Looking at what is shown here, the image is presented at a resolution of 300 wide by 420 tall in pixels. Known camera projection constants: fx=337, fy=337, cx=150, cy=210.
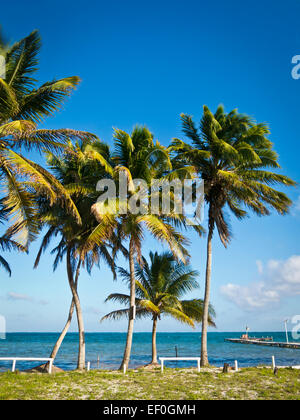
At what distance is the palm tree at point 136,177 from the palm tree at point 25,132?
156 inches

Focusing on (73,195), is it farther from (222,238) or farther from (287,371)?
(287,371)

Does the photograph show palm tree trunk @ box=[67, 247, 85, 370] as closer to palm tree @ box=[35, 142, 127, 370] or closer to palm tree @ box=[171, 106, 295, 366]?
palm tree @ box=[35, 142, 127, 370]

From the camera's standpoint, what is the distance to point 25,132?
31.5 feet

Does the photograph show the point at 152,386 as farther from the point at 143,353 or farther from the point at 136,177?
the point at 143,353

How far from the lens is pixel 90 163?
1593 cm

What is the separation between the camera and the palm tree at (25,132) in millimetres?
9328

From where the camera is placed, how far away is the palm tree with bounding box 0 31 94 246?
9328 millimetres

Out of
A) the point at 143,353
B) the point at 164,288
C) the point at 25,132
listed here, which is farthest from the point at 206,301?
the point at 143,353

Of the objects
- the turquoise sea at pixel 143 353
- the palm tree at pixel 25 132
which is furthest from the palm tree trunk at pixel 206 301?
the turquoise sea at pixel 143 353

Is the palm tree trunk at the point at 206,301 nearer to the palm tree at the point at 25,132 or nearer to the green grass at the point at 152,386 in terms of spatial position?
the green grass at the point at 152,386

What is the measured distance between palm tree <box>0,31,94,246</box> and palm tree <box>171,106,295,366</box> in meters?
7.32

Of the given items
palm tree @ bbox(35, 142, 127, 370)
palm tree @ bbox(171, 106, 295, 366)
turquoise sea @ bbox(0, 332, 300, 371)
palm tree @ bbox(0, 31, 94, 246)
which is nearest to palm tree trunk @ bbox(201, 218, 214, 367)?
palm tree @ bbox(171, 106, 295, 366)

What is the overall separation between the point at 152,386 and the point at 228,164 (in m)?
10.7
